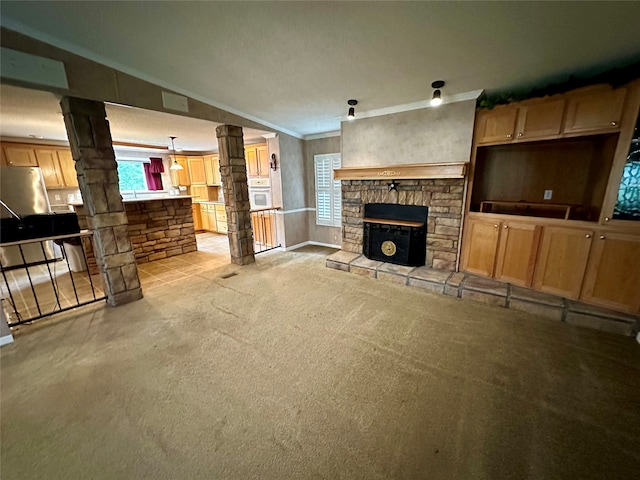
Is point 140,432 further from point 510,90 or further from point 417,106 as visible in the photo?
point 510,90

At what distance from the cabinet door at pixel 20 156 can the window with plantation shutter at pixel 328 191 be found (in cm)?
511

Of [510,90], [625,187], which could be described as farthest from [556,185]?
[510,90]

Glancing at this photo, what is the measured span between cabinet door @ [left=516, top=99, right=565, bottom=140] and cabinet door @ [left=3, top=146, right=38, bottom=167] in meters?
7.55

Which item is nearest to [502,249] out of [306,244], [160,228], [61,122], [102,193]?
[306,244]

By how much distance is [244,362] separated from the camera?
2004mm

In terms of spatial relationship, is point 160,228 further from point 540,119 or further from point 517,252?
point 540,119

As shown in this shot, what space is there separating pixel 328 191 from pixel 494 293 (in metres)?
3.33

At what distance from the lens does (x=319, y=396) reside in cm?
168

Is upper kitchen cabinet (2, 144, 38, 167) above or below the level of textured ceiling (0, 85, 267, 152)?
below

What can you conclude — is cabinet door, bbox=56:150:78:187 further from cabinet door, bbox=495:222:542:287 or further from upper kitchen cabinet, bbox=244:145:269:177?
cabinet door, bbox=495:222:542:287

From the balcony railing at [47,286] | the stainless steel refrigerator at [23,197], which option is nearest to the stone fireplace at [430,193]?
the balcony railing at [47,286]

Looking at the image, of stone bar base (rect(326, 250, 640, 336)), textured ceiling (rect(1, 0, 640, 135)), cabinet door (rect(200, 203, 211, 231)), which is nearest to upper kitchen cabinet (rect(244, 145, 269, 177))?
textured ceiling (rect(1, 0, 640, 135))

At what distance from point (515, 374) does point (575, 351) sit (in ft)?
2.33

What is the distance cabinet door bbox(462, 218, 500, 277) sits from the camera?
10.1ft
